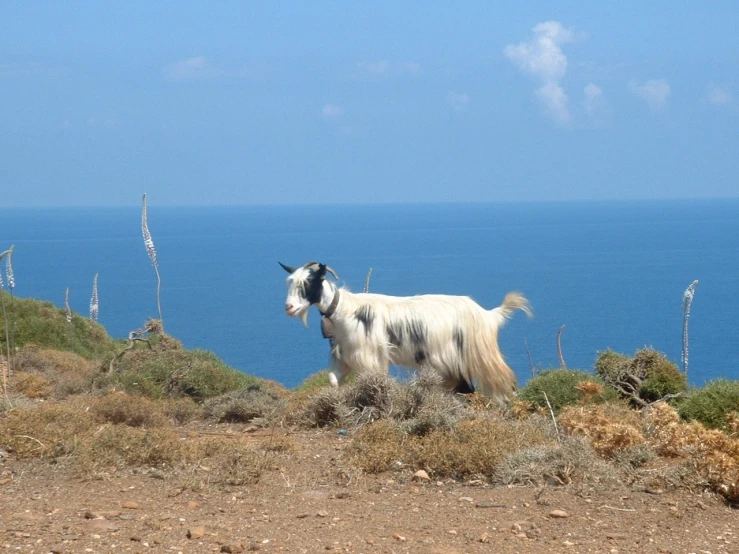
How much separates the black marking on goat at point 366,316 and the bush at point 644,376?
302 centimetres

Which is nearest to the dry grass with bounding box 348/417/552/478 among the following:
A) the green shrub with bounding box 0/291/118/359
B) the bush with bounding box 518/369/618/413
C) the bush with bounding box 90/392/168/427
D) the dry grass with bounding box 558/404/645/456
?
the dry grass with bounding box 558/404/645/456

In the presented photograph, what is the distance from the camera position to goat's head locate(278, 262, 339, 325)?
11.5 metres

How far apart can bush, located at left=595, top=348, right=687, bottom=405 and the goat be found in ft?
5.30

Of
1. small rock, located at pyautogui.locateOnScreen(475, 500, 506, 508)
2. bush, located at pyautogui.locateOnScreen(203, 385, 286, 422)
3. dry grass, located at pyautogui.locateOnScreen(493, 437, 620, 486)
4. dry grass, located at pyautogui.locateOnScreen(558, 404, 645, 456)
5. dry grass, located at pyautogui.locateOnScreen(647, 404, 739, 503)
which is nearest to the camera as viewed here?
small rock, located at pyautogui.locateOnScreen(475, 500, 506, 508)

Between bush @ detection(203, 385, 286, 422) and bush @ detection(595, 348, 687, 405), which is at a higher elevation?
bush @ detection(595, 348, 687, 405)

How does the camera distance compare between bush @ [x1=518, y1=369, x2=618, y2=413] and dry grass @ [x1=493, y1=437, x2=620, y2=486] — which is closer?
dry grass @ [x1=493, y1=437, x2=620, y2=486]

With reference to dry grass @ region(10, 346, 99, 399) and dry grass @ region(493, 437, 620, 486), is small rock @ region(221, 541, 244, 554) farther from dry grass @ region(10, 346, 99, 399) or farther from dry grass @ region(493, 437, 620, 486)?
dry grass @ region(10, 346, 99, 399)

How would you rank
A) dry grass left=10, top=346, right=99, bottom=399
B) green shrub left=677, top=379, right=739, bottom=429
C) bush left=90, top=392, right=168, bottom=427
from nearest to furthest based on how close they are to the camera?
1. bush left=90, top=392, right=168, bottom=427
2. green shrub left=677, top=379, right=739, bottom=429
3. dry grass left=10, top=346, right=99, bottom=399

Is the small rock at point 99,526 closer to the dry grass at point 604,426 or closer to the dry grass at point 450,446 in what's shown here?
the dry grass at point 450,446

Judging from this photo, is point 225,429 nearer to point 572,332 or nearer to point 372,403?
point 372,403

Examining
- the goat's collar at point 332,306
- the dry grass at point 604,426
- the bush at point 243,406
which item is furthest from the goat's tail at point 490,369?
the bush at point 243,406

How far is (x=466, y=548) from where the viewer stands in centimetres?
620

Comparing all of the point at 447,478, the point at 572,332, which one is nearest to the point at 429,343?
the point at 447,478

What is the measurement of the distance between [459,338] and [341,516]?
192 inches
